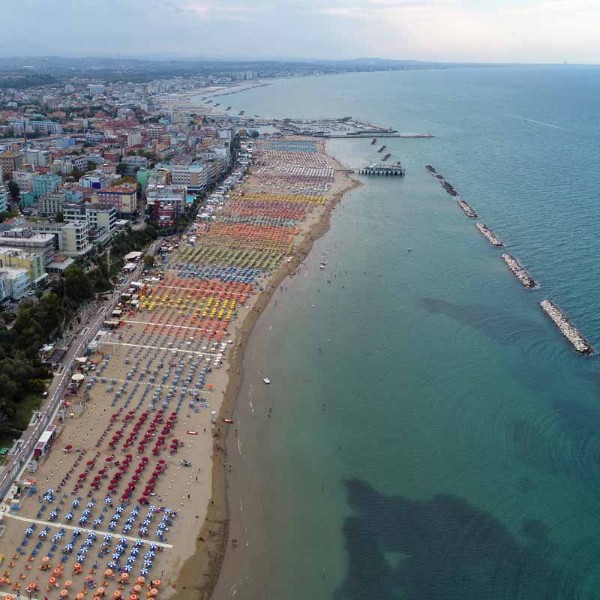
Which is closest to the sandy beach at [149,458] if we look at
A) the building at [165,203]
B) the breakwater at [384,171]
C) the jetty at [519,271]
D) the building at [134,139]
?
→ the building at [165,203]

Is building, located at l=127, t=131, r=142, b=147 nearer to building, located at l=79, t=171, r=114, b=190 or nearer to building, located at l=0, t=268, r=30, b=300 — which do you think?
building, located at l=79, t=171, r=114, b=190

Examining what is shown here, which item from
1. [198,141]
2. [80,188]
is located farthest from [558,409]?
[198,141]

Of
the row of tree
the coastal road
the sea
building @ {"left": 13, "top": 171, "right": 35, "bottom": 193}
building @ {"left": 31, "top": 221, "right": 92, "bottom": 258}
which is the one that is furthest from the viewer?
building @ {"left": 13, "top": 171, "right": 35, "bottom": 193}

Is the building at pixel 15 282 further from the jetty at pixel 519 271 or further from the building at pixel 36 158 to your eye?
the building at pixel 36 158

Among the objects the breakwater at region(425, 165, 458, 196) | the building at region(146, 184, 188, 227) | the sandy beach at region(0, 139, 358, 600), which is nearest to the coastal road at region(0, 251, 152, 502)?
the sandy beach at region(0, 139, 358, 600)

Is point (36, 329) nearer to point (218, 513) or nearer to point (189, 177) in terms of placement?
point (218, 513)

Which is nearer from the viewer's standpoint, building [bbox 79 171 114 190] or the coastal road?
the coastal road
